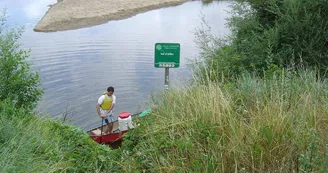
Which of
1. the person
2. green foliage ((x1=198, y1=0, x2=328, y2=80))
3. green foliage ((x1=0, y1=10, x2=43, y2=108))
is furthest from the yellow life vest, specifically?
green foliage ((x1=198, y1=0, x2=328, y2=80))

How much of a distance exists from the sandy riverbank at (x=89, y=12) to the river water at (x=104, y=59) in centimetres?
128

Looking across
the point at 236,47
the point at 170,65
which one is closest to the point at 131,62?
the point at 236,47

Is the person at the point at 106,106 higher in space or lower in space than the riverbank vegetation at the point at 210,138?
lower

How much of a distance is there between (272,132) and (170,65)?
184 inches

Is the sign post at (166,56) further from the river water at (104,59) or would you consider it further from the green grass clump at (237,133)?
the green grass clump at (237,133)

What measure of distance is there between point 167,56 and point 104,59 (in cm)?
1540

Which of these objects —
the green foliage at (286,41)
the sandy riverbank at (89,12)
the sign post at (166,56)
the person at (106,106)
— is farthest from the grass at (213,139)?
the sandy riverbank at (89,12)

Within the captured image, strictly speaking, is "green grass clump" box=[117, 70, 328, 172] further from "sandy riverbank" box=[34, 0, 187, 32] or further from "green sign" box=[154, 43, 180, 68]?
"sandy riverbank" box=[34, 0, 187, 32]

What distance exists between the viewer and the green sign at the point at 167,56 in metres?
8.49

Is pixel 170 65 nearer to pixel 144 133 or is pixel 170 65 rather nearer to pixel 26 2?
pixel 144 133

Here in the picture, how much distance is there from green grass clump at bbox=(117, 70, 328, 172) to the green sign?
2726mm

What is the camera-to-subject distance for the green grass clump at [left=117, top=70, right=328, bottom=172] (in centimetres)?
390

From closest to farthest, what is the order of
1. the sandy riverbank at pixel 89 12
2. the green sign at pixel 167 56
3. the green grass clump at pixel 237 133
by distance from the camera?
the green grass clump at pixel 237 133, the green sign at pixel 167 56, the sandy riverbank at pixel 89 12

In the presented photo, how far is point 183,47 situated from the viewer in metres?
24.3
